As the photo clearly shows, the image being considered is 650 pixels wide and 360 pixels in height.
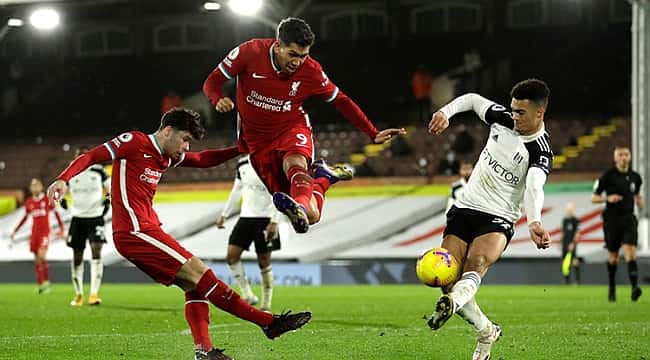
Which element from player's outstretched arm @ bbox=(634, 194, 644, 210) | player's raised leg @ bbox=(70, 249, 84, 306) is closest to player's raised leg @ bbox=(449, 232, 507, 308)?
player's outstretched arm @ bbox=(634, 194, 644, 210)

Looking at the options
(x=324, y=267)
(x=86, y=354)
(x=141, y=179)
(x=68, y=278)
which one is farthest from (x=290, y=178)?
(x=68, y=278)

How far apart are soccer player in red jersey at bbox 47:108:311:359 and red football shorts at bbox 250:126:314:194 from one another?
1241 mm

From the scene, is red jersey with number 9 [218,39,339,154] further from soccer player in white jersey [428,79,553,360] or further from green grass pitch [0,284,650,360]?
green grass pitch [0,284,650,360]

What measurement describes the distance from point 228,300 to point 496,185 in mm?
2183

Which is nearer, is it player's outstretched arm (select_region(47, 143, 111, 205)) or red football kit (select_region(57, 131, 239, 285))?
player's outstretched arm (select_region(47, 143, 111, 205))

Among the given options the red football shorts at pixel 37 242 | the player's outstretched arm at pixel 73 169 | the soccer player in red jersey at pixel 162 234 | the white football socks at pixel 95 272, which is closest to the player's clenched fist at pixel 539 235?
the soccer player in red jersey at pixel 162 234

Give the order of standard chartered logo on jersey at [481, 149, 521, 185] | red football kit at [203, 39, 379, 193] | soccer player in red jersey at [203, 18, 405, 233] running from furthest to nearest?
red football kit at [203, 39, 379, 193], soccer player in red jersey at [203, 18, 405, 233], standard chartered logo on jersey at [481, 149, 521, 185]

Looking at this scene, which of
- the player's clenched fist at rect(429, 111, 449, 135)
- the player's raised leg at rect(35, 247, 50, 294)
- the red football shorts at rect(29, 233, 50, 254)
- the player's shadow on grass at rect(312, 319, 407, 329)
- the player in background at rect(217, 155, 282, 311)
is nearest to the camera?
the player's clenched fist at rect(429, 111, 449, 135)

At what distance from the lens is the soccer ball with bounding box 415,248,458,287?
8.57 metres

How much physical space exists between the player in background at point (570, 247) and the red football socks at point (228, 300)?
1835cm

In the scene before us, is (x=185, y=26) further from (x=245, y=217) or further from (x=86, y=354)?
(x=86, y=354)

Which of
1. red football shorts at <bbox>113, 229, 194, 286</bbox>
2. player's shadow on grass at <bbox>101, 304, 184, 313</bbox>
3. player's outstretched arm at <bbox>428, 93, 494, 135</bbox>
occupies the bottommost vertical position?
player's shadow on grass at <bbox>101, 304, 184, 313</bbox>

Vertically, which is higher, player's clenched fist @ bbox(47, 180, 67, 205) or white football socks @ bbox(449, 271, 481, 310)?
player's clenched fist @ bbox(47, 180, 67, 205)

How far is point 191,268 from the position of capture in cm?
877
